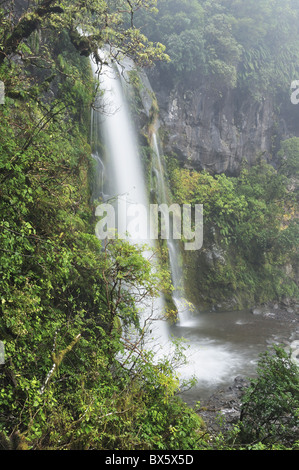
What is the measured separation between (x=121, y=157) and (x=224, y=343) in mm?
6480

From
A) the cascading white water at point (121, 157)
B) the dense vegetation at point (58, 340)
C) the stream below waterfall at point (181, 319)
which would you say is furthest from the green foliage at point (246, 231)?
the dense vegetation at point (58, 340)

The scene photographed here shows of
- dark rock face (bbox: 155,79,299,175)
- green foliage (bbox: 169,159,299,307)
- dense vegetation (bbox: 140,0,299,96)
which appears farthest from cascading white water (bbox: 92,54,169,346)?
dense vegetation (bbox: 140,0,299,96)

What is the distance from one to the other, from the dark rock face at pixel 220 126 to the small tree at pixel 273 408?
1175cm

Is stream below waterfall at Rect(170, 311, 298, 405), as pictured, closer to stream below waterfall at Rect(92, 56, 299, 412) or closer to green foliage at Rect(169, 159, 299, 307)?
stream below waterfall at Rect(92, 56, 299, 412)

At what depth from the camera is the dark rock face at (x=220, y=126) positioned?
15.4 meters

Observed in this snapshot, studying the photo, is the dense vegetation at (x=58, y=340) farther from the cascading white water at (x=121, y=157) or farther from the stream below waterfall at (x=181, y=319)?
the cascading white water at (x=121, y=157)

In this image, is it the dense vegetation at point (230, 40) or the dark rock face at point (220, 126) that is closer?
the dark rock face at point (220, 126)

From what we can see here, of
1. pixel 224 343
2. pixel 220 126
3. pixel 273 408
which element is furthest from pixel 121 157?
pixel 220 126

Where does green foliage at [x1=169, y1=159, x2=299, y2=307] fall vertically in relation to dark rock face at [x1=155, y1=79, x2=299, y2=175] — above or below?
below

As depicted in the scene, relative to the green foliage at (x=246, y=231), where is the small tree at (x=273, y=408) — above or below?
below

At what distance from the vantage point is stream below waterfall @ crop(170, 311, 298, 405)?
7.68 metres

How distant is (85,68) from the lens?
28.8 feet

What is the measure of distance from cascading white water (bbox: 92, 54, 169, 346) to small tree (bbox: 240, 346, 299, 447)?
15.0ft
